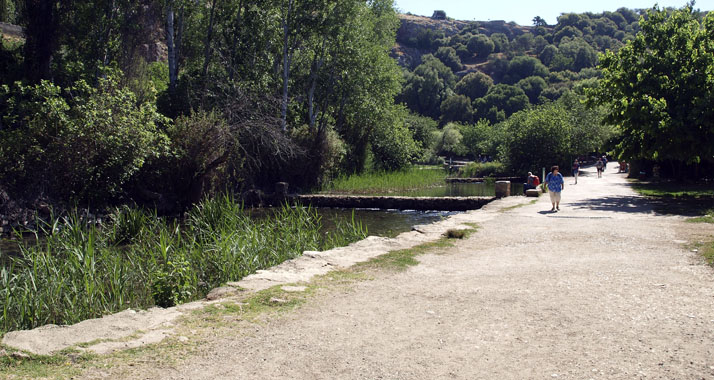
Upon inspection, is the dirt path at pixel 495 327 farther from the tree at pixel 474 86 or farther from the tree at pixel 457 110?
the tree at pixel 474 86

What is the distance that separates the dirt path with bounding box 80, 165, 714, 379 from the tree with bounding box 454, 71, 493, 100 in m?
146

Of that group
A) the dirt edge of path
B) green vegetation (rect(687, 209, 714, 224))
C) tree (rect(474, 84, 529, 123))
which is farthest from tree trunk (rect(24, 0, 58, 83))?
tree (rect(474, 84, 529, 123))

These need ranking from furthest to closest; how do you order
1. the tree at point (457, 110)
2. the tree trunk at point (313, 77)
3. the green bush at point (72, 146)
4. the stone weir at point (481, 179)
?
the tree at point (457, 110), the stone weir at point (481, 179), the tree trunk at point (313, 77), the green bush at point (72, 146)

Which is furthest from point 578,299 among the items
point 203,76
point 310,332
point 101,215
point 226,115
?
point 203,76

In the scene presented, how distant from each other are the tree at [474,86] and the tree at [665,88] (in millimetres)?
131426

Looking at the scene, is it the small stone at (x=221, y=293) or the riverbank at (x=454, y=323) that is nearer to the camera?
the riverbank at (x=454, y=323)

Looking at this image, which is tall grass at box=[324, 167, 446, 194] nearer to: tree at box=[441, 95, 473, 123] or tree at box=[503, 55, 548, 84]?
tree at box=[441, 95, 473, 123]

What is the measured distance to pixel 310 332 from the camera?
518 cm

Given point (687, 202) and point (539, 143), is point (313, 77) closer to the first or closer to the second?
point (687, 202)

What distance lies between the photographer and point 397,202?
26344mm

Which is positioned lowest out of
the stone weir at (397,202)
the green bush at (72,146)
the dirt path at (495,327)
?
the stone weir at (397,202)

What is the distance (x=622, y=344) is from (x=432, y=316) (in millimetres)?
1781

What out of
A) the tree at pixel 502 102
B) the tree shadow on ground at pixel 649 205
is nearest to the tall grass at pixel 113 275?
the tree shadow on ground at pixel 649 205

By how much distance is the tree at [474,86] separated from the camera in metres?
150
